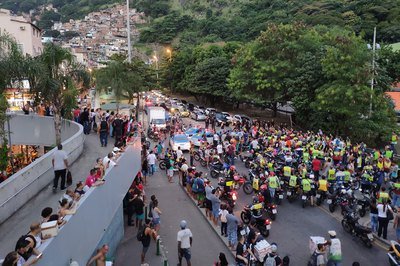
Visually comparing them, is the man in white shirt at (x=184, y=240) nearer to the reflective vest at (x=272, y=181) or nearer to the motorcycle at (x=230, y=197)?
the motorcycle at (x=230, y=197)

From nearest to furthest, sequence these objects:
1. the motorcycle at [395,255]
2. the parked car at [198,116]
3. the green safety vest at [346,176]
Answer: the motorcycle at [395,255] → the green safety vest at [346,176] → the parked car at [198,116]

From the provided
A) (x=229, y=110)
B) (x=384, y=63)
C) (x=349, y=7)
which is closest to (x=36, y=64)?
(x=384, y=63)

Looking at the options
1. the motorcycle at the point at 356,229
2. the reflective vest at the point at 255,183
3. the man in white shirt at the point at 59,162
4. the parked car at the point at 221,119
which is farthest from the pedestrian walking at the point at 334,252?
the parked car at the point at 221,119

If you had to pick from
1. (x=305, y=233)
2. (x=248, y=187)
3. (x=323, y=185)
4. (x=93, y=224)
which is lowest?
(x=305, y=233)

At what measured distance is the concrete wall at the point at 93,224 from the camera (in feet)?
22.9

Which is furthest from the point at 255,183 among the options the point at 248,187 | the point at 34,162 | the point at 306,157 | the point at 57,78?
the point at 57,78

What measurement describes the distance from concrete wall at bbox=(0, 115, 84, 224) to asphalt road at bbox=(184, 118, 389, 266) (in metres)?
7.11

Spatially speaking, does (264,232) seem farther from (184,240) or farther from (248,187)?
(248,187)

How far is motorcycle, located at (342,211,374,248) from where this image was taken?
1180 cm

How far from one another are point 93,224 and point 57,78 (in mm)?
8549

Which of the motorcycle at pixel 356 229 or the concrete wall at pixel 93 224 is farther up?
the concrete wall at pixel 93 224

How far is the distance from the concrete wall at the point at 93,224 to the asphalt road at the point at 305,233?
16.2 ft

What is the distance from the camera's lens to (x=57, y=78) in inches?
615

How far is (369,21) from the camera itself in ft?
216
